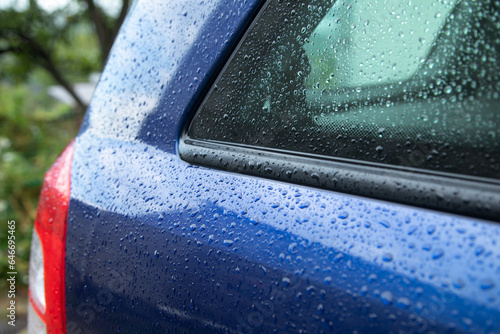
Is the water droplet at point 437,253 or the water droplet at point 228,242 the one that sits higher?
the water droplet at point 437,253

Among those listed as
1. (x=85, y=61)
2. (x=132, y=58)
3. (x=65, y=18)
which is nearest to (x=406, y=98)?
(x=132, y=58)

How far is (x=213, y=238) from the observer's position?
87 centimetres

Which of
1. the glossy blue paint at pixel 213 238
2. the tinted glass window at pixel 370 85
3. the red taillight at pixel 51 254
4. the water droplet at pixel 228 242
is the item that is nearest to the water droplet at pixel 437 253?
the glossy blue paint at pixel 213 238

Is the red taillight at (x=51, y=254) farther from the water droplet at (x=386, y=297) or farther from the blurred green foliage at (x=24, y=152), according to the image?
the blurred green foliage at (x=24, y=152)

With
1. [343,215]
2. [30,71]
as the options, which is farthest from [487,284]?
[30,71]

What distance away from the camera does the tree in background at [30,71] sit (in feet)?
14.1

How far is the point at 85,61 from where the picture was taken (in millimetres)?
5648

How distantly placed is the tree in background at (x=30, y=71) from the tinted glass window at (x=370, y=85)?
382 centimetres

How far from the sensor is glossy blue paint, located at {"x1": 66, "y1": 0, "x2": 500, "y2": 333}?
66 centimetres

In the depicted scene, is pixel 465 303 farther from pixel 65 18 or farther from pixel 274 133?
pixel 65 18

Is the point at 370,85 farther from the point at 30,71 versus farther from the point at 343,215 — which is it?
the point at 30,71

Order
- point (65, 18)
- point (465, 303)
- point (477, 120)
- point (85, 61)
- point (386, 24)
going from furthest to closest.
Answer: point (85, 61)
point (65, 18)
point (386, 24)
point (477, 120)
point (465, 303)

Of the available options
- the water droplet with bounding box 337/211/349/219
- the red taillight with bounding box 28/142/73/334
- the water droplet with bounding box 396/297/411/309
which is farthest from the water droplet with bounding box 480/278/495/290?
the red taillight with bounding box 28/142/73/334

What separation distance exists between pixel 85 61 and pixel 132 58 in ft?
16.3
